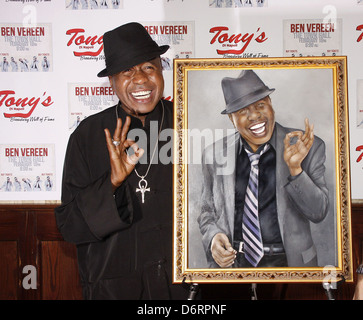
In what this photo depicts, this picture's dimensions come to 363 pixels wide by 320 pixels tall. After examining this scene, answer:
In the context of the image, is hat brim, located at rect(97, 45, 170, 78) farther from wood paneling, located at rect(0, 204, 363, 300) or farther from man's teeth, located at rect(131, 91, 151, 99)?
wood paneling, located at rect(0, 204, 363, 300)

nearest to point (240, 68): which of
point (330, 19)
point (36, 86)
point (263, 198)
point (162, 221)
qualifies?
point (263, 198)

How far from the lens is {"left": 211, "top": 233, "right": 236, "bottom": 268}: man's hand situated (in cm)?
214

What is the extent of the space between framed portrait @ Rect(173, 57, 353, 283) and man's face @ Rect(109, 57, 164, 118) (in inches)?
8.5

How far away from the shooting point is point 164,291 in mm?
2365

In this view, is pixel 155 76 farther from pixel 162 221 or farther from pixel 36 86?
pixel 36 86

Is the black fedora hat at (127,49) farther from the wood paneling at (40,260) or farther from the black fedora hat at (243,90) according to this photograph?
the wood paneling at (40,260)

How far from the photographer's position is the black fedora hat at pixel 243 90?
218 centimetres

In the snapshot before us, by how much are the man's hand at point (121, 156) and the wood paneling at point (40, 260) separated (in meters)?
0.99

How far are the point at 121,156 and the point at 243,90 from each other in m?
0.63

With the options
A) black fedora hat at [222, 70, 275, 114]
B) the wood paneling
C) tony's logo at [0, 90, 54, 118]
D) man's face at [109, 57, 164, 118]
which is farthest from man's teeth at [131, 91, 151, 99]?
the wood paneling

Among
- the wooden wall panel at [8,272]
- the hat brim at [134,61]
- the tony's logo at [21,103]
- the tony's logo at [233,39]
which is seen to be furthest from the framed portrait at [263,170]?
the wooden wall panel at [8,272]

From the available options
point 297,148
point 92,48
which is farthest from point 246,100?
point 92,48

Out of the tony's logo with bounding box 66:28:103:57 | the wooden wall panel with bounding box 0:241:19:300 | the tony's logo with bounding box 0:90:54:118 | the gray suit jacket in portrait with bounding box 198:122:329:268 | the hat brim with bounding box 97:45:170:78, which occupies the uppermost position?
the tony's logo with bounding box 66:28:103:57
